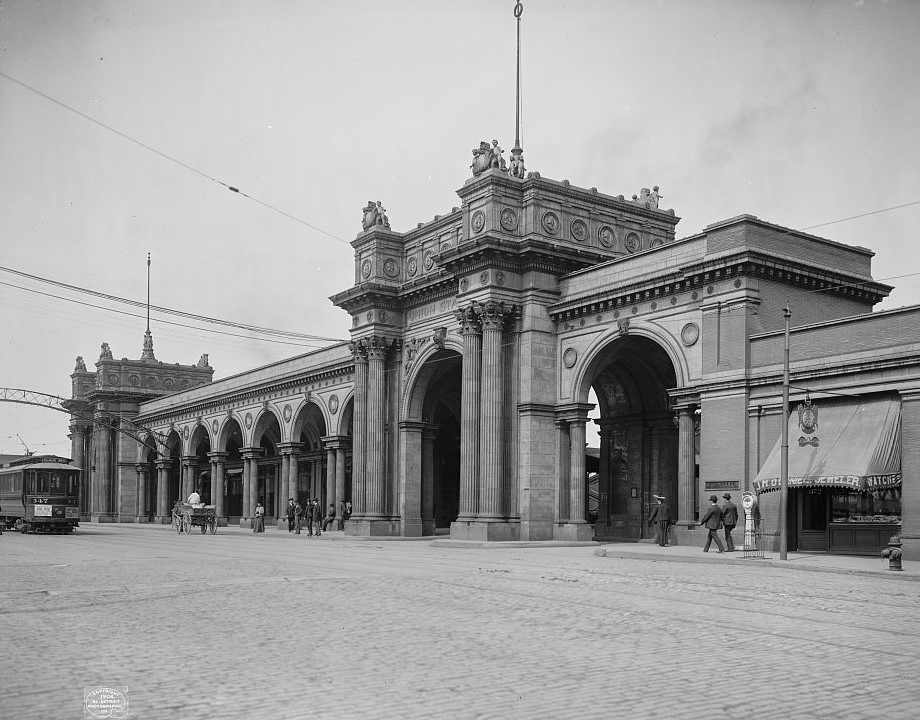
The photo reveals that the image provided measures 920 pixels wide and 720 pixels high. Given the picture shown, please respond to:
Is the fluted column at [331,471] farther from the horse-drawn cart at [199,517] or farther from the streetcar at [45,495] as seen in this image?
the streetcar at [45,495]

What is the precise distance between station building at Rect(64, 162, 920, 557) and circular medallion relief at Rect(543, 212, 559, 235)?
0.22 ft

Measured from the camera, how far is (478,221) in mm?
39906

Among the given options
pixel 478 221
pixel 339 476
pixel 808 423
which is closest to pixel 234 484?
pixel 339 476

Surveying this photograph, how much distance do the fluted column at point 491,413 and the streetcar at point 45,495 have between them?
20989 mm

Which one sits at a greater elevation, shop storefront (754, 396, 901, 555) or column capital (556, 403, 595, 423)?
column capital (556, 403, 595, 423)

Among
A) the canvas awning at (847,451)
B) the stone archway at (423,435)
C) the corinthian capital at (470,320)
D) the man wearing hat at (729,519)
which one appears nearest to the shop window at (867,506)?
the canvas awning at (847,451)

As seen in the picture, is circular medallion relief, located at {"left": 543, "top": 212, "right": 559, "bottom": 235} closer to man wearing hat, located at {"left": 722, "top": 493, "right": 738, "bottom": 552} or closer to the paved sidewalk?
the paved sidewalk

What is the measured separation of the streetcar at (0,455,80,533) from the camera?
47.6 m

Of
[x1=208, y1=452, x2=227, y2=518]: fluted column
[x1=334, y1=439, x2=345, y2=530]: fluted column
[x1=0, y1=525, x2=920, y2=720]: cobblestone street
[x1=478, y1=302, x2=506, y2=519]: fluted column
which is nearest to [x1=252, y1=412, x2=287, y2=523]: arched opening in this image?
[x1=208, y1=452, x2=227, y2=518]: fluted column

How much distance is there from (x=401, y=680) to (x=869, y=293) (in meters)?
29.2

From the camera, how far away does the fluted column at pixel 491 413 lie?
38688 mm

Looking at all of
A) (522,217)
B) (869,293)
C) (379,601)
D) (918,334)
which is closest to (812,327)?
(918,334)

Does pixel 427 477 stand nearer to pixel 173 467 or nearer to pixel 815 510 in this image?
pixel 815 510

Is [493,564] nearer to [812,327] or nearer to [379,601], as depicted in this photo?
[379,601]
